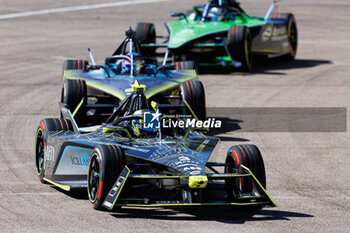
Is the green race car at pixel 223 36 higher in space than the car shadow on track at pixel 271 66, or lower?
higher

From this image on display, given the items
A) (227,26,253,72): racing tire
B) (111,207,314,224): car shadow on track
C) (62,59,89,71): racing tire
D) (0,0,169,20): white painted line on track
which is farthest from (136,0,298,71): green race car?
(111,207,314,224): car shadow on track

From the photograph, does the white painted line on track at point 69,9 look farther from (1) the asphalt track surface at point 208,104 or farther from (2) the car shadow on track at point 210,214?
(2) the car shadow on track at point 210,214

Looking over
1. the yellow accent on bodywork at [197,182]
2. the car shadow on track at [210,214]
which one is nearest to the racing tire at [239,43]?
the car shadow on track at [210,214]

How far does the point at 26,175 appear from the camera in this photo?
37.8 feet

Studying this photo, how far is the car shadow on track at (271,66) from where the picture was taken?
880 inches

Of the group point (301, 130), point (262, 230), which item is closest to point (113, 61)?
point (301, 130)

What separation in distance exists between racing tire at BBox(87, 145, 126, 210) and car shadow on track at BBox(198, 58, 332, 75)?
41.7ft

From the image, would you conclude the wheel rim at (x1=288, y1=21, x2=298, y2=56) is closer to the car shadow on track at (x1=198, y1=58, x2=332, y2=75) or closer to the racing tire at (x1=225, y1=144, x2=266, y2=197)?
the car shadow on track at (x1=198, y1=58, x2=332, y2=75)

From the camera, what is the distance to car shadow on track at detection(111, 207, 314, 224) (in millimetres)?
9320

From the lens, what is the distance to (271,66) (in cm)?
2377

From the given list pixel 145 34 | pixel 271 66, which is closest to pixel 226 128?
pixel 145 34

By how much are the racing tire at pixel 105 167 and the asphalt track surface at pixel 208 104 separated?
0.85 feet

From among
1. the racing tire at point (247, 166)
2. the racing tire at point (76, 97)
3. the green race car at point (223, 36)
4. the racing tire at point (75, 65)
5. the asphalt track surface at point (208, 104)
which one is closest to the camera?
the asphalt track surface at point (208, 104)

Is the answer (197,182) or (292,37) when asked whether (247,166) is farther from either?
(292,37)
